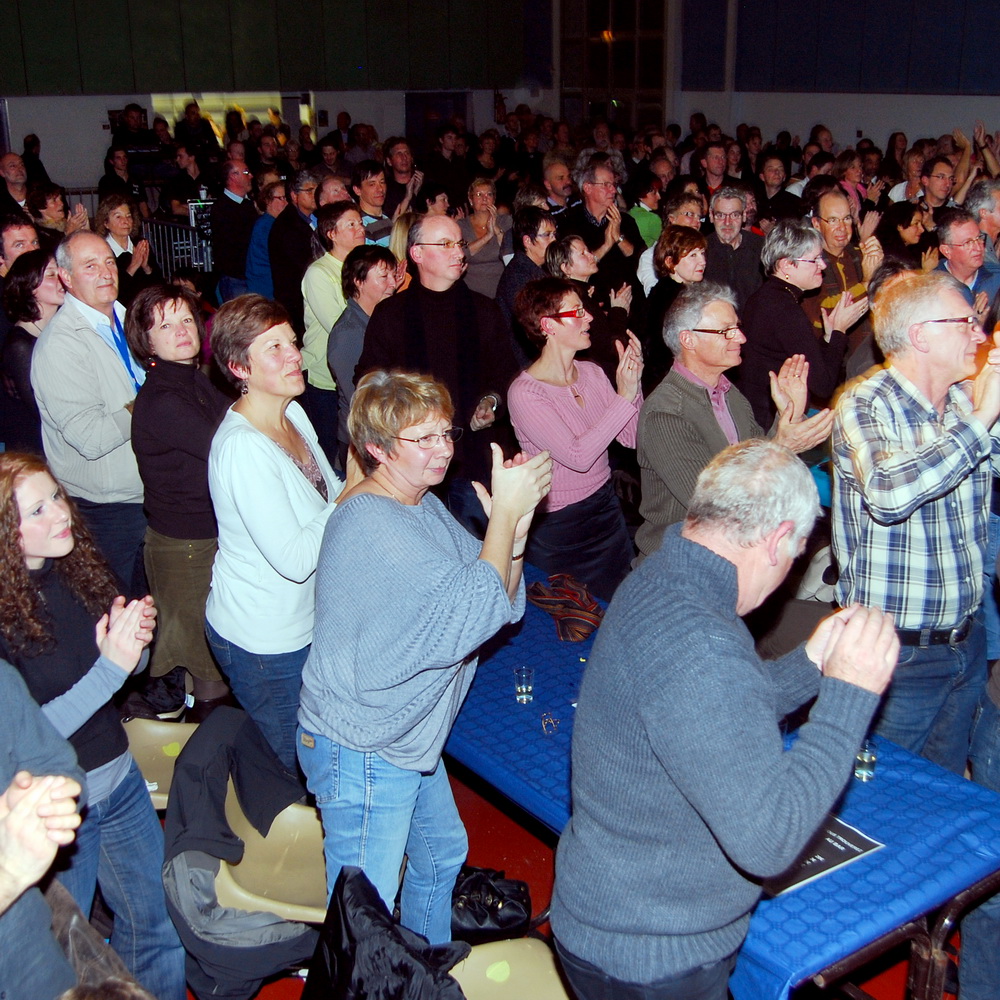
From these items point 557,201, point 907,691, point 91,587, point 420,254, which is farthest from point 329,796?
point 557,201

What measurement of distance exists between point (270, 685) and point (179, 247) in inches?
288

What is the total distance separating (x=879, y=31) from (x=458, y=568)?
50.0ft

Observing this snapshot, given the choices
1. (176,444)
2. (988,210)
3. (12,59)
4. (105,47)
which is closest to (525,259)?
(988,210)

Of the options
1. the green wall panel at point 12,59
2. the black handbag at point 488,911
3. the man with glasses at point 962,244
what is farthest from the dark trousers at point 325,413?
the green wall panel at point 12,59

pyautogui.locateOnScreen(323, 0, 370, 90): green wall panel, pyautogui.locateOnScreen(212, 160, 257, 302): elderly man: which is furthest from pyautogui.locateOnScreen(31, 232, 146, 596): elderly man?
pyautogui.locateOnScreen(323, 0, 370, 90): green wall panel

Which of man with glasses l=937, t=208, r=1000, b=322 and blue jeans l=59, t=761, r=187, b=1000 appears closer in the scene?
blue jeans l=59, t=761, r=187, b=1000

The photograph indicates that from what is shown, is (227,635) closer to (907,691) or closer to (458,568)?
(458,568)

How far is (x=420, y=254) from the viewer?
4.20 meters

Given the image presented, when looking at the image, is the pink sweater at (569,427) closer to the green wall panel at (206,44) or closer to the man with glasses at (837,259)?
the man with glasses at (837,259)

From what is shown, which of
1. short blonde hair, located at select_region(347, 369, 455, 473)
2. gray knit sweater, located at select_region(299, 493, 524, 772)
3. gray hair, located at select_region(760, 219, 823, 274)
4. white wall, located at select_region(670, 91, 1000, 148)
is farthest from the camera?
white wall, located at select_region(670, 91, 1000, 148)

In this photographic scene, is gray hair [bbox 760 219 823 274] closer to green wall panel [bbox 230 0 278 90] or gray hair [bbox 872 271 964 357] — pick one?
gray hair [bbox 872 271 964 357]

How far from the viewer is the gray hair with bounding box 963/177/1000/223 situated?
5.16 m

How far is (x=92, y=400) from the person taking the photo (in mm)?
3730

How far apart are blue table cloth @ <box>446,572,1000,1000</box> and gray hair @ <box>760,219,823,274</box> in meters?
2.21
